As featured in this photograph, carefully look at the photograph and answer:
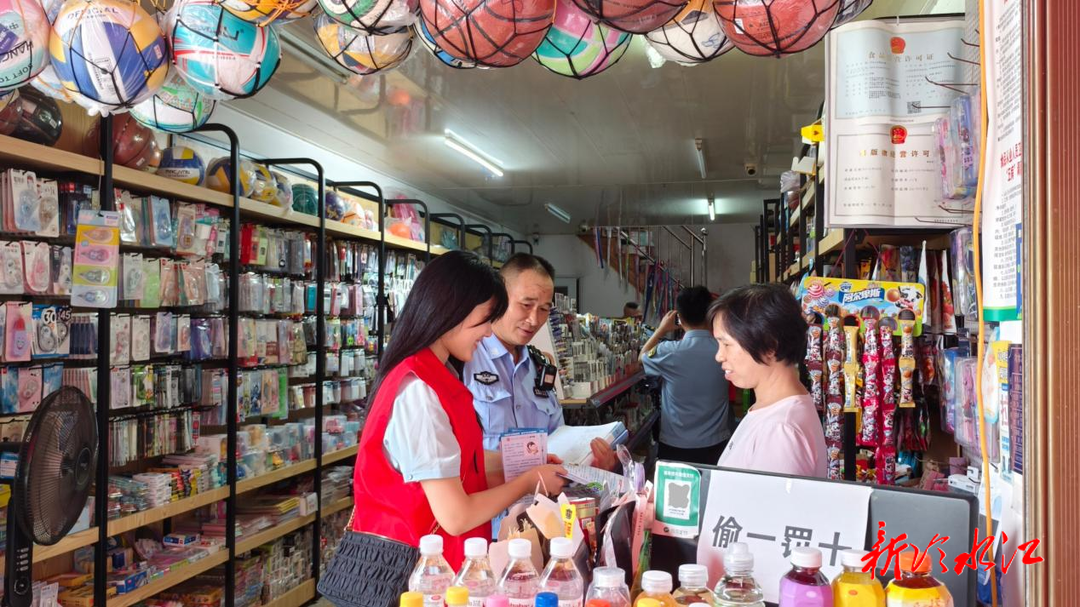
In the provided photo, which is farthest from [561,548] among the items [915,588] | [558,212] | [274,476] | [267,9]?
[558,212]

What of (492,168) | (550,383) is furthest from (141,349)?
(492,168)

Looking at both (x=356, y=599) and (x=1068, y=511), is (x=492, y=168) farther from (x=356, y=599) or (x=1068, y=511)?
(x=1068, y=511)

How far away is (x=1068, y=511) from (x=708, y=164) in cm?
789

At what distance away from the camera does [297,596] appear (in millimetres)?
5320

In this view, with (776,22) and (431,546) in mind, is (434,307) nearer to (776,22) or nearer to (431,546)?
(431,546)

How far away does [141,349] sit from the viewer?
13.0ft

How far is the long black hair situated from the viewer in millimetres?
2068

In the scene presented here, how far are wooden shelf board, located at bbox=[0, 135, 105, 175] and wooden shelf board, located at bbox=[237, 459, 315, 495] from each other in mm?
2092

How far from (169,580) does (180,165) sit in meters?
2.22

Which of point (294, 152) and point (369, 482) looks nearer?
point (369, 482)

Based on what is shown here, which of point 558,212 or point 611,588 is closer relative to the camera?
point 611,588

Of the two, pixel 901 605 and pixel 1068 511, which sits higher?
pixel 1068 511

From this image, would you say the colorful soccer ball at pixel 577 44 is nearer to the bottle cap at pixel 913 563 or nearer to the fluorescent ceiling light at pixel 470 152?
the bottle cap at pixel 913 563

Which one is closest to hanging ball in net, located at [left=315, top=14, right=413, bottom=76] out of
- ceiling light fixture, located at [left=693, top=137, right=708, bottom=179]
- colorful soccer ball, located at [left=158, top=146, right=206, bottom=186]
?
colorful soccer ball, located at [left=158, top=146, right=206, bottom=186]
